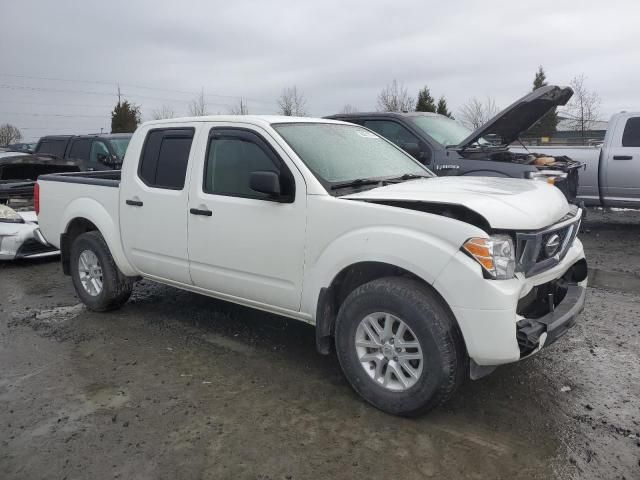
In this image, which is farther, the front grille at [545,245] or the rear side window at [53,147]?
the rear side window at [53,147]

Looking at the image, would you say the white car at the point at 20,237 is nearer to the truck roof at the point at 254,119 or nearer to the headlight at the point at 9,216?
the headlight at the point at 9,216

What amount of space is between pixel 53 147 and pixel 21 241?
5232 mm

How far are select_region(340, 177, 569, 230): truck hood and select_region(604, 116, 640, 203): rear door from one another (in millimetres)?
6060

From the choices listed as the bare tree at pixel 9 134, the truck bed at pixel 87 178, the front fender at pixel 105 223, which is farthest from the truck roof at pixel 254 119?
the bare tree at pixel 9 134

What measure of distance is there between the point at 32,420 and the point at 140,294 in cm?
283

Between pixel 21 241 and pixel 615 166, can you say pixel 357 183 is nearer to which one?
pixel 21 241

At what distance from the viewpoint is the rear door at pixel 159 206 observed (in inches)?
180

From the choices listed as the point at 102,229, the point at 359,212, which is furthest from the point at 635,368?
the point at 102,229

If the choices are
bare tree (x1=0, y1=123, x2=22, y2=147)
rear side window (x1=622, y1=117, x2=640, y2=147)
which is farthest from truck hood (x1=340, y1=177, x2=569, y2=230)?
bare tree (x1=0, y1=123, x2=22, y2=147)

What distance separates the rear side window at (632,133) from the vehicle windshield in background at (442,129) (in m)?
2.47

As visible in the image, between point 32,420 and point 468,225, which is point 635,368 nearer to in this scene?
point 468,225

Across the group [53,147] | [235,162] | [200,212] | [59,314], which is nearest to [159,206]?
[200,212]

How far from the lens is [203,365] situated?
428 centimetres

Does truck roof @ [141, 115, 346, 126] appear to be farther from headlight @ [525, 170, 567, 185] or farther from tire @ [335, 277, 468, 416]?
headlight @ [525, 170, 567, 185]
